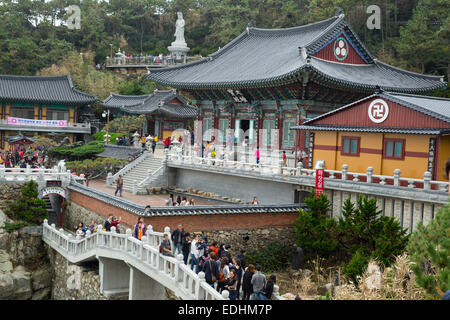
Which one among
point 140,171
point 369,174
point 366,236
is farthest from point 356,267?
point 140,171

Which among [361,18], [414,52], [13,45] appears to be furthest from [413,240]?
[13,45]

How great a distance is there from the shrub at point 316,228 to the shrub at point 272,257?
49.6 inches

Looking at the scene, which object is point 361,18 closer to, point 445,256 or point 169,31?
point 169,31

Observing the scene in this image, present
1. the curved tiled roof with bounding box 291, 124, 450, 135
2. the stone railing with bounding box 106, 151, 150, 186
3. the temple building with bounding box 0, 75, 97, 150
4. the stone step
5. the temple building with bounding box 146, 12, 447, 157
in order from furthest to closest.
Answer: the temple building with bounding box 0, 75, 97, 150
the stone railing with bounding box 106, 151, 150, 186
the temple building with bounding box 146, 12, 447, 157
the stone step
the curved tiled roof with bounding box 291, 124, 450, 135

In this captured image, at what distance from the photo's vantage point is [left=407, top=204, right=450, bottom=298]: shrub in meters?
10.4

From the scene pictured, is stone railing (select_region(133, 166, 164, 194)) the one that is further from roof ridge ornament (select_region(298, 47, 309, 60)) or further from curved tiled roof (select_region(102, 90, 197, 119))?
curved tiled roof (select_region(102, 90, 197, 119))

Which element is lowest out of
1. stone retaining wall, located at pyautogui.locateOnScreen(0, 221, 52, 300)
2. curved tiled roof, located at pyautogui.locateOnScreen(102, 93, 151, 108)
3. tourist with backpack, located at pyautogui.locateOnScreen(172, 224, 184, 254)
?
stone retaining wall, located at pyautogui.locateOnScreen(0, 221, 52, 300)

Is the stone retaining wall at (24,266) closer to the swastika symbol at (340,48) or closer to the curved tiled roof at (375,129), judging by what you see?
the curved tiled roof at (375,129)

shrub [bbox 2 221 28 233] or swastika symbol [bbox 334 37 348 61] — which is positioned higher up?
swastika symbol [bbox 334 37 348 61]

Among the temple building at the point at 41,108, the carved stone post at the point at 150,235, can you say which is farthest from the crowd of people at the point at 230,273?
the temple building at the point at 41,108

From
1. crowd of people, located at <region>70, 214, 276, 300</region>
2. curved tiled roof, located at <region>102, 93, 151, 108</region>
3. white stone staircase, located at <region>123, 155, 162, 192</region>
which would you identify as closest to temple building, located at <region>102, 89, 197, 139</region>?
curved tiled roof, located at <region>102, 93, 151, 108</region>

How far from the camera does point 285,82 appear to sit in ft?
93.3

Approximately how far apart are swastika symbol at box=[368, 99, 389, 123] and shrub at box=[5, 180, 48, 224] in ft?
58.4

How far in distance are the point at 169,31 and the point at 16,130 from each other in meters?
48.6
